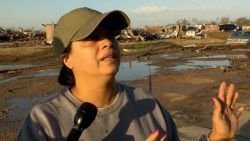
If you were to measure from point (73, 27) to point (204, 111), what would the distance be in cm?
902

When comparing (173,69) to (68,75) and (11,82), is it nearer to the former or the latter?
(11,82)

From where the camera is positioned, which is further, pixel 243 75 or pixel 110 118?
pixel 243 75

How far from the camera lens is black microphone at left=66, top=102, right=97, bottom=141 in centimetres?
196

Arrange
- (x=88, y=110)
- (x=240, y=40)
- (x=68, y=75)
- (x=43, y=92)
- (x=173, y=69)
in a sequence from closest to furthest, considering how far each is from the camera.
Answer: (x=88, y=110) < (x=68, y=75) < (x=43, y=92) < (x=173, y=69) < (x=240, y=40)

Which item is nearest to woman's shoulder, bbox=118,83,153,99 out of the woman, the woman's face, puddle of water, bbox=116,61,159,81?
the woman

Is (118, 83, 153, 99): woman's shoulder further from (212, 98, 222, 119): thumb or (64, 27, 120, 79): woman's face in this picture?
(212, 98, 222, 119): thumb

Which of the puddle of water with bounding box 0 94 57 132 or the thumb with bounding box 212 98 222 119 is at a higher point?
the thumb with bounding box 212 98 222 119

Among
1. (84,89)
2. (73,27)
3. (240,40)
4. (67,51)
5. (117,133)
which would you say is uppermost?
(73,27)

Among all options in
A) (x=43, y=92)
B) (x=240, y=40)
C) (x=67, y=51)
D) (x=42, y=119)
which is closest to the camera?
(x=42, y=119)

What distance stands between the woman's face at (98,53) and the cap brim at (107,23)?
54 millimetres

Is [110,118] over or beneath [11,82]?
over

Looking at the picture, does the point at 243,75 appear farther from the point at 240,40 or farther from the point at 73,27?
the point at 240,40

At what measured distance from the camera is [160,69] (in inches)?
882

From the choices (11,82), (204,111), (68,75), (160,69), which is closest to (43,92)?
(11,82)
